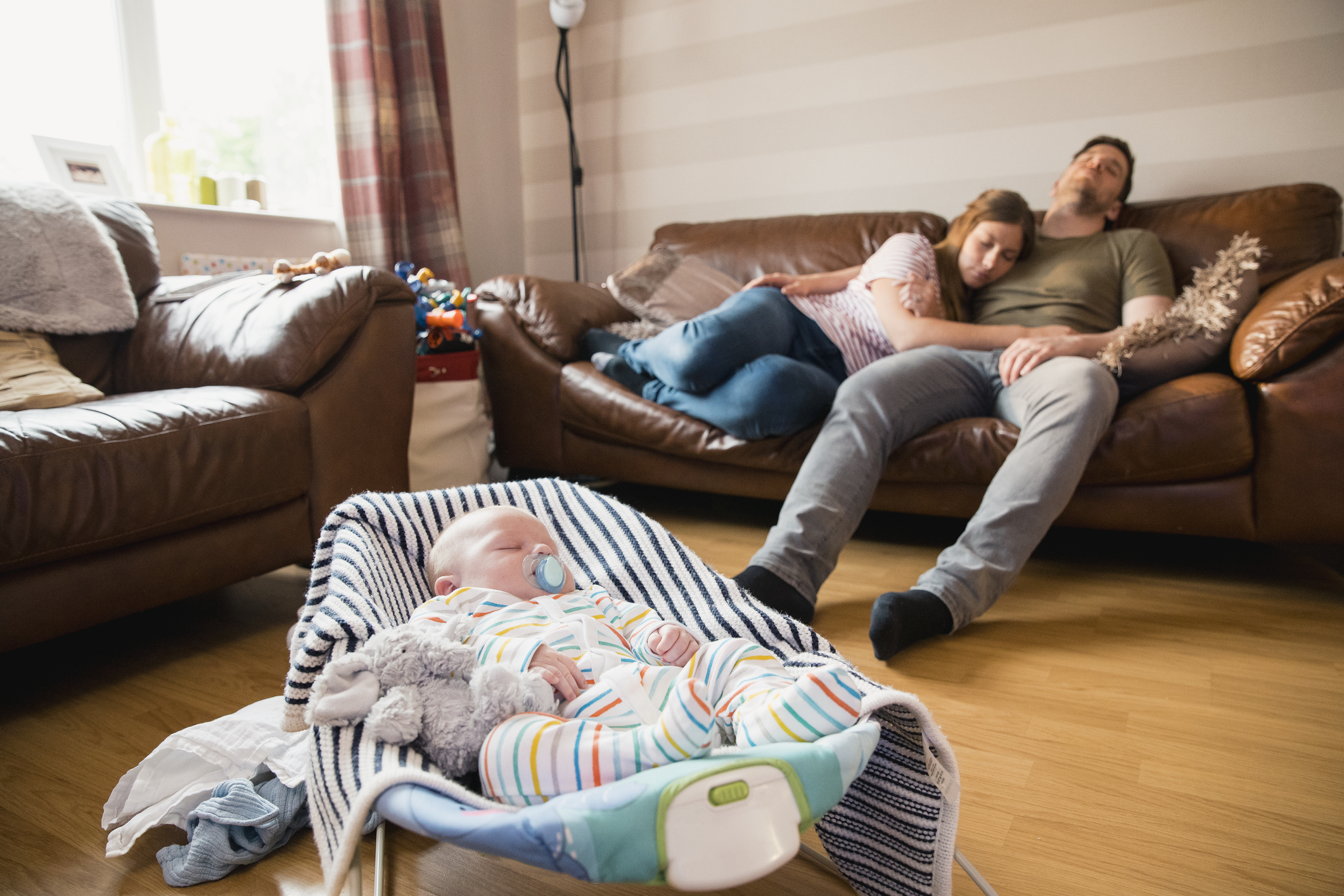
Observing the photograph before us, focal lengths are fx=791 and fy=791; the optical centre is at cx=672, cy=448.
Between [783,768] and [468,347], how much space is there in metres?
1.84

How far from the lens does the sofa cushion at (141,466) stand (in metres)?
1.11

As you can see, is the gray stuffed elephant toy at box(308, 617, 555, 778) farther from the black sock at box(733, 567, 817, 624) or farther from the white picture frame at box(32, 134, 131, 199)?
the white picture frame at box(32, 134, 131, 199)

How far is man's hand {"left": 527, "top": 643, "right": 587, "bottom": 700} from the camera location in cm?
76

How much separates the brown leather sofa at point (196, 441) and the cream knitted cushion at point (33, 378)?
81 mm

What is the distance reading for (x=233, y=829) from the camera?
33.7 inches

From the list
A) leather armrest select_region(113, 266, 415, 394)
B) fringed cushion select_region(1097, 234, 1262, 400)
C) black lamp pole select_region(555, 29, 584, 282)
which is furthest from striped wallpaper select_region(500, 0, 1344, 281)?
leather armrest select_region(113, 266, 415, 394)

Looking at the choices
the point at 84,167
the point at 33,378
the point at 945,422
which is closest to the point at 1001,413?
the point at 945,422

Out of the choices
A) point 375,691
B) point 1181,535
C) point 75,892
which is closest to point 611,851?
point 375,691

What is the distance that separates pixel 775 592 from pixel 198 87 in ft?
8.43

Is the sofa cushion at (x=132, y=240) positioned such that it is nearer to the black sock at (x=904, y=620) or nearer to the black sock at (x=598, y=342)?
the black sock at (x=598, y=342)

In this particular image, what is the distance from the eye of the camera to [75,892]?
2.68ft

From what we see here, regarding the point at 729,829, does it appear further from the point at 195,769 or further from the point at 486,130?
the point at 486,130

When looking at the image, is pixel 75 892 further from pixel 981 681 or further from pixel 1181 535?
pixel 1181 535

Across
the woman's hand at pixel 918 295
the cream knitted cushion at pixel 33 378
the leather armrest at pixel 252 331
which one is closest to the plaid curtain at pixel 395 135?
the leather armrest at pixel 252 331
